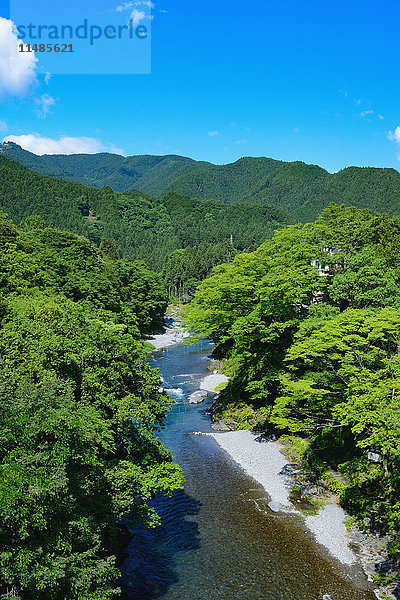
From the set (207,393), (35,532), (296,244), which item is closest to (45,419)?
(35,532)

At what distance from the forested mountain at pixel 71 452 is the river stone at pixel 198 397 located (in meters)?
15.3

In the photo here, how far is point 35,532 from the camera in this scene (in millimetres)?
11008

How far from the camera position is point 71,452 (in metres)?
11.8

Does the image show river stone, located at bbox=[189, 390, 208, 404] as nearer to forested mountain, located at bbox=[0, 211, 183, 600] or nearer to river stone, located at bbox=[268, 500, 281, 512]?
forested mountain, located at bbox=[0, 211, 183, 600]

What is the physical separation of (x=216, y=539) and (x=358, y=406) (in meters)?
9.82

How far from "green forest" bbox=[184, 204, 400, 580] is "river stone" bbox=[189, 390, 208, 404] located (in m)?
3.04

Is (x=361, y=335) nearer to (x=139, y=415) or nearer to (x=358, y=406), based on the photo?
(x=358, y=406)

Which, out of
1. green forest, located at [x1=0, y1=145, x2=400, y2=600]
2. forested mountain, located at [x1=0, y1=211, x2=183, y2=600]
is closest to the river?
green forest, located at [x1=0, y1=145, x2=400, y2=600]

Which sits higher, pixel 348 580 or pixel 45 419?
pixel 45 419

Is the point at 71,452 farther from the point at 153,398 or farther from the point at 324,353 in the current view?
the point at 324,353

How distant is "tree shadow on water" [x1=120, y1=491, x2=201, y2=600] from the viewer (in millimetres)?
17078

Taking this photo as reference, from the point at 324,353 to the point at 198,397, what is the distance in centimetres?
1938

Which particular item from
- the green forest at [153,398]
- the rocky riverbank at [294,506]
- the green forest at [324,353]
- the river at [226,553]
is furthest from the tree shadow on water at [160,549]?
the green forest at [324,353]

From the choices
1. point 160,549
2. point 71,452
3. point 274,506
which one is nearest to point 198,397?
point 274,506
